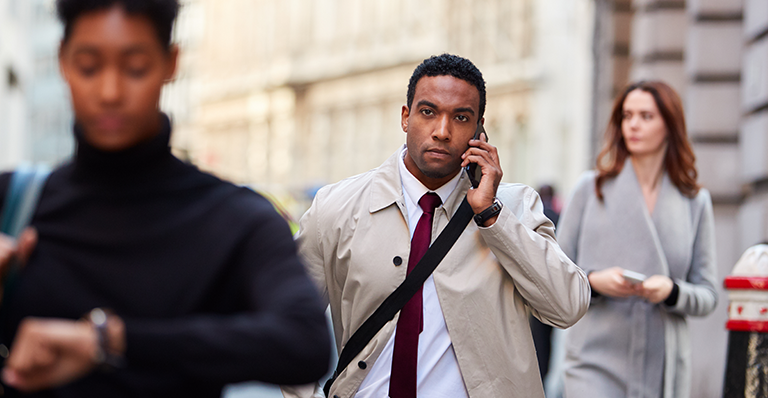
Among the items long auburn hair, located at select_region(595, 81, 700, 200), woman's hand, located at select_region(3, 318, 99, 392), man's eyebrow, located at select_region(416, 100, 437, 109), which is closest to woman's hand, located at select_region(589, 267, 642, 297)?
long auburn hair, located at select_region(595, 81, 700, 200)

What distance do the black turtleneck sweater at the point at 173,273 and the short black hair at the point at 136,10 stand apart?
7.0 inches

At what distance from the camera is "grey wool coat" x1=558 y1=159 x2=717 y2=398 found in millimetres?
4895

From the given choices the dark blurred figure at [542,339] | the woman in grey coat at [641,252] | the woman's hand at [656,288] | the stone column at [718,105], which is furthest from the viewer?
the stone column at [718,105]

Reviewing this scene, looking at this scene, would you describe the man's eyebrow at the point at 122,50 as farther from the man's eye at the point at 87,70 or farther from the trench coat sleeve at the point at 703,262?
the trench coat sleeve at the point at 703,262

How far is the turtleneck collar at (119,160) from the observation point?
178 centimetres

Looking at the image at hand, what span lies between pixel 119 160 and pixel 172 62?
0.21 meters

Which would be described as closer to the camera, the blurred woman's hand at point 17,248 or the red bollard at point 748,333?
the blurred woman's hand at point 17,248

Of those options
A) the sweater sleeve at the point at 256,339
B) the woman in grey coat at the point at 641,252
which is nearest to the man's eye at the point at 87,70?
the sweater sleeve at the point at 256,339

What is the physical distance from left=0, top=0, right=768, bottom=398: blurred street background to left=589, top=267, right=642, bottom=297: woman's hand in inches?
85.0

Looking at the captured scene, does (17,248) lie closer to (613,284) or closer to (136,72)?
(136,72)

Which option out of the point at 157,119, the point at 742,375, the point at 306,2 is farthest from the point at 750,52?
the point at 306,2

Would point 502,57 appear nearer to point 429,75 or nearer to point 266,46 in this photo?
point 266,46

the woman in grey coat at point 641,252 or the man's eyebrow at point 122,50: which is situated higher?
the man's eyebrow at point 122,50

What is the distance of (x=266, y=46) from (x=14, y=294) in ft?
175
